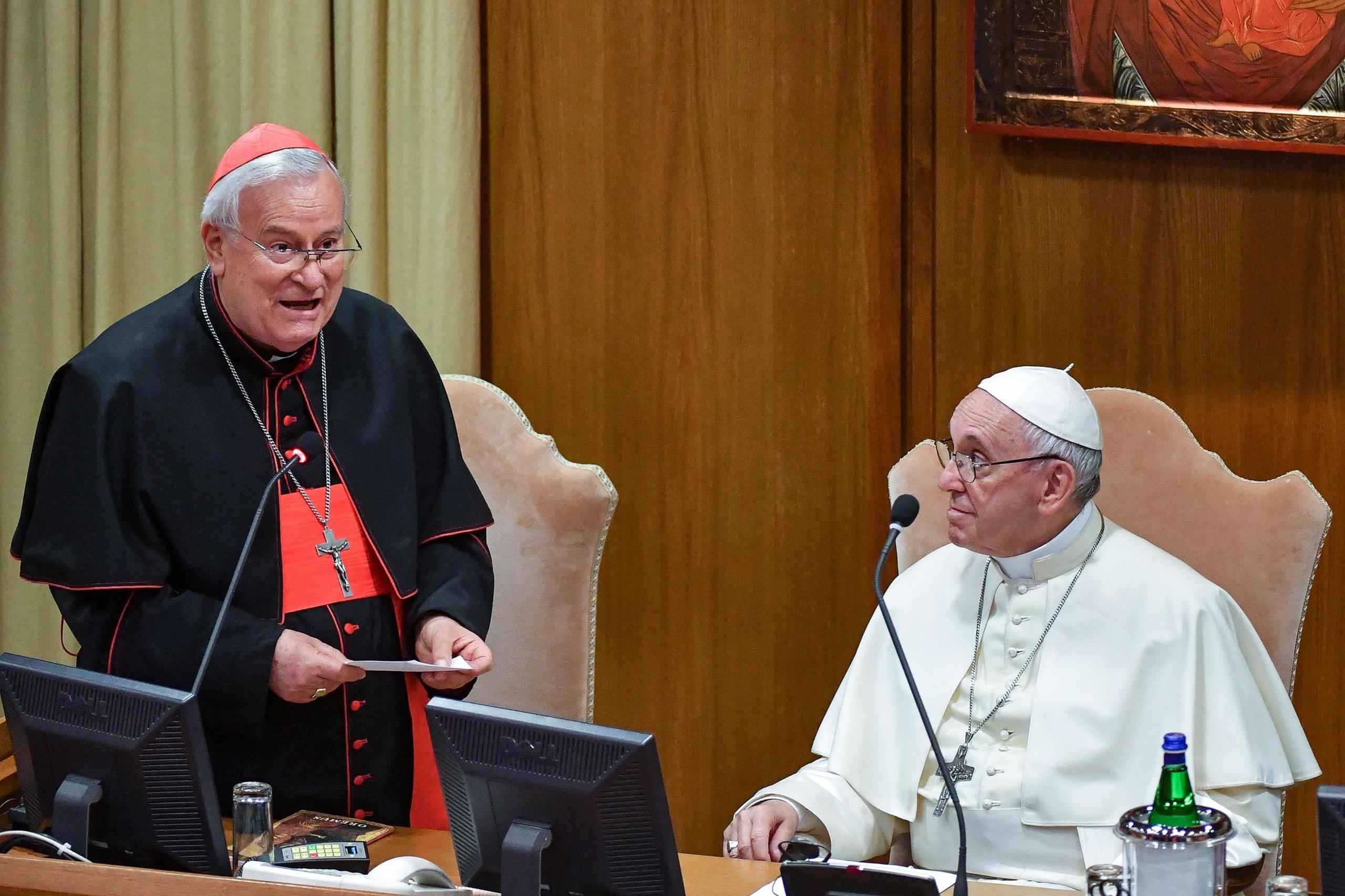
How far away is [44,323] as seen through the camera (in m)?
3.99

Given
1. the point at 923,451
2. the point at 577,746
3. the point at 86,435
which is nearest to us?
the point at 577,746

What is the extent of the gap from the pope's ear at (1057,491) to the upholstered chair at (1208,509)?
313mm

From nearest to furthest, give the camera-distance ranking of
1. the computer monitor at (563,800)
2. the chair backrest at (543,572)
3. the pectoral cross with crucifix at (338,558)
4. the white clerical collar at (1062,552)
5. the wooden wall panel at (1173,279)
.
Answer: the computer monitor at (563,800) < the pectoral cross with crucifix at (338,558) < the white clerical collar at (1062,552) < the chair backrest at (543,572) < the wooden wall panel at (1173,279)

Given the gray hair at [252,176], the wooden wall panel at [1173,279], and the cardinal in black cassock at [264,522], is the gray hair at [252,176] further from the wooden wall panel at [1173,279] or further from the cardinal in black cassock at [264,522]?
the wooden wall panel at [1173,279]

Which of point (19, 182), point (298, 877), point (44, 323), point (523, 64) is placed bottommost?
point (298, 877)

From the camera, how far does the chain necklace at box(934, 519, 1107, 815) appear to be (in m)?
2.67

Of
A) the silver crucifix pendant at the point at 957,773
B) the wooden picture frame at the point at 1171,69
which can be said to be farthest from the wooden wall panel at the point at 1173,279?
the silver crucifix pendant at the point at 957,773

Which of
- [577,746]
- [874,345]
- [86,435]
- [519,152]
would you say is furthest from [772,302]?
[577,746]

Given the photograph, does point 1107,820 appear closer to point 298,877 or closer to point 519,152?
point 298,877

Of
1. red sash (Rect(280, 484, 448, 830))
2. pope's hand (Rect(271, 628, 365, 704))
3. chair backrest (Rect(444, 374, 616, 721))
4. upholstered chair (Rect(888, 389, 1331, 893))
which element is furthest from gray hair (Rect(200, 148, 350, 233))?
upholstered chair (Rect(888, 389, 1331, 893))

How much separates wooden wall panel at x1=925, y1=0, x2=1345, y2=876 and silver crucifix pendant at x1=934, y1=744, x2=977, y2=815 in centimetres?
135

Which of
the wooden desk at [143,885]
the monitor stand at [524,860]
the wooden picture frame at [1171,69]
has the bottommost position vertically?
the wooden desk at [143,885]

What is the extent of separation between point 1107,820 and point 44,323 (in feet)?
9.74

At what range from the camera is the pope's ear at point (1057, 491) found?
2688 mm
